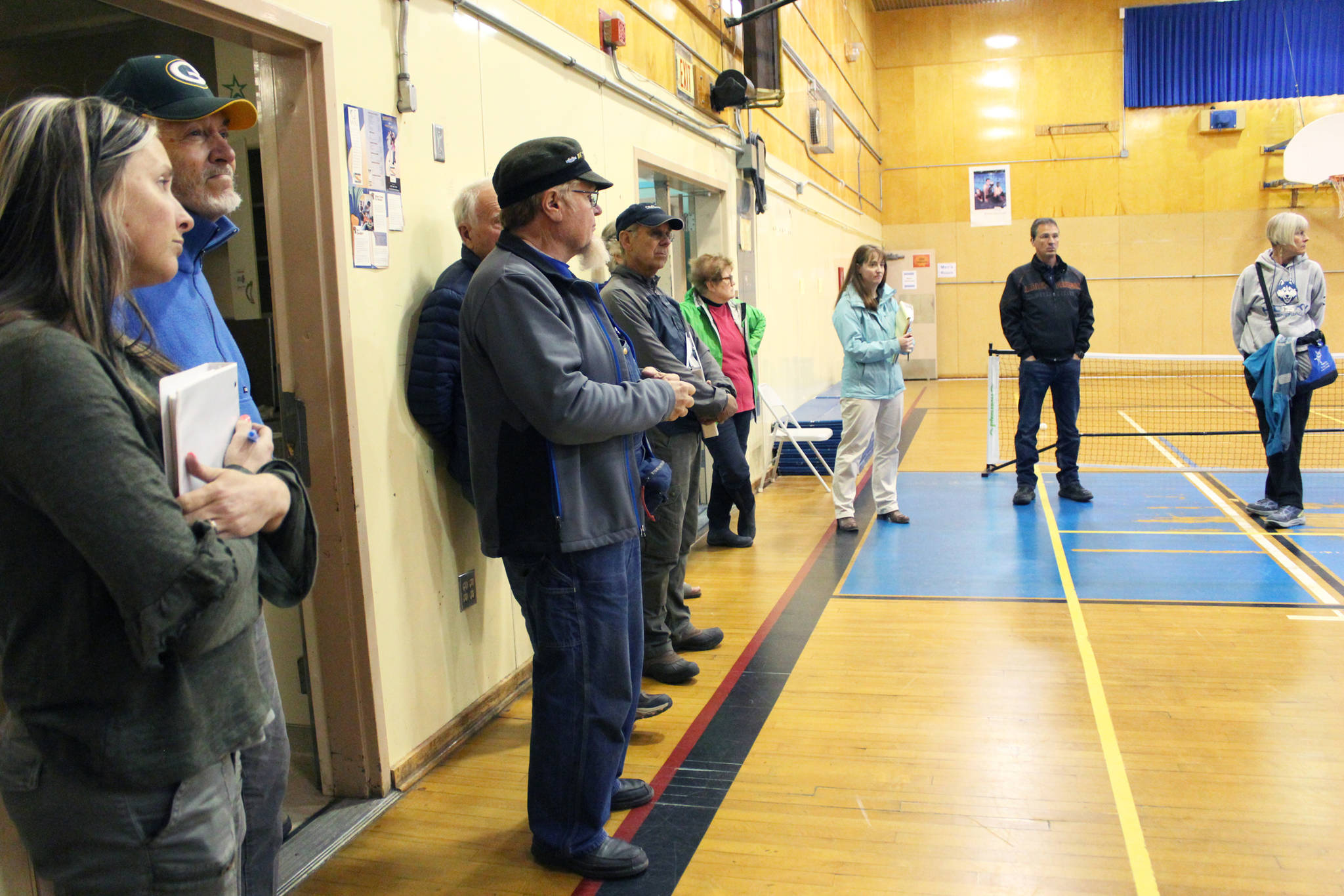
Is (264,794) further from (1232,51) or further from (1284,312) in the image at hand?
(1232,51)

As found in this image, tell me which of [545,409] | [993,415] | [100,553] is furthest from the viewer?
[993,415]

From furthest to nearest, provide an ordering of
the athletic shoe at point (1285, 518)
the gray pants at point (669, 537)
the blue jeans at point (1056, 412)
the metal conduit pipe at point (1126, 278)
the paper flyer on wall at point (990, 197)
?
1. the paper flyer on wall at point (990, 197)
2. the metal conduit pipe at point (1126, 278)
3. the blue jeans at point (1056, 412)
4. the athletic shoe at point (1285, 518)
5. the gray pants at point (669, 537)

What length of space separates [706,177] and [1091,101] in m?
12.4

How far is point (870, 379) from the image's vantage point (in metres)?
5.98

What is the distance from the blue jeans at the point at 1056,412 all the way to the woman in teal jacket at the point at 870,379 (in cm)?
93

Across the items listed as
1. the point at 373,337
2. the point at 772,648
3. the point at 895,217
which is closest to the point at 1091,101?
the point at 895,217

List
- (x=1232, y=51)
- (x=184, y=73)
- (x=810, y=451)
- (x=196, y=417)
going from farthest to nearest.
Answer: (x=1232, y=51)
(x=810, y=451)
(x=184, y=73)
(x=196, y=417)

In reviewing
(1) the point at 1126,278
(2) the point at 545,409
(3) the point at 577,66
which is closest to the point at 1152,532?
(3) the point at 577,66

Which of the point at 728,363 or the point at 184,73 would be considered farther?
the point at 728,363

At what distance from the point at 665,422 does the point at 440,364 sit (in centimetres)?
82

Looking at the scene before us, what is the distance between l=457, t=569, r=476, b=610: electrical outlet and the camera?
10.9 ft

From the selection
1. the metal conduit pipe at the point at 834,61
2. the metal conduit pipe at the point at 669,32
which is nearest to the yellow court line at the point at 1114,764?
the metal conduit pipe at the point at 669,32

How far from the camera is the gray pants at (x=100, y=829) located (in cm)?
118

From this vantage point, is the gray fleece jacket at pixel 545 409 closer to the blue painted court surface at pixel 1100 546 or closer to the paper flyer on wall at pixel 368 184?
the paper flyer on wall at pixel 368 184
